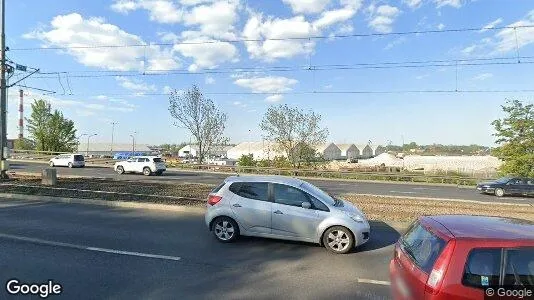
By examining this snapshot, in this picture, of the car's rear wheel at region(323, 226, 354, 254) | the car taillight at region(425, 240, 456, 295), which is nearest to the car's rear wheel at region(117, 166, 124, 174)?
the car's rear wheel at region(323, 226, 354, 254)

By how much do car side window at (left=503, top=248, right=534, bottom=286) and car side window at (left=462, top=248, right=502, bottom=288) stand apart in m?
0.08

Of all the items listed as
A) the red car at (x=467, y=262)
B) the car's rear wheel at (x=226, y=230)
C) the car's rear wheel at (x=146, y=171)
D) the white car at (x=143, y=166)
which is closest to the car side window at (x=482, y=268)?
the red car at (x=467, y=262)

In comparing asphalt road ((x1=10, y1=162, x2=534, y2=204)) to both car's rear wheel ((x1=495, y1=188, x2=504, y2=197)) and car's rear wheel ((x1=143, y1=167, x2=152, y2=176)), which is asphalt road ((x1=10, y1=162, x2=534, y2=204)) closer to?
car's rear wheel ((x1=495, y1=188, x2=504, y2=197))

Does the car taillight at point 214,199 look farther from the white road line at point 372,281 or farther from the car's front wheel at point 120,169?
the car's front wheel at point 120,169

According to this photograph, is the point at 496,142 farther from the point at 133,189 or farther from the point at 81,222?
the point at 81,222

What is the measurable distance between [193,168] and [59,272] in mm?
31033

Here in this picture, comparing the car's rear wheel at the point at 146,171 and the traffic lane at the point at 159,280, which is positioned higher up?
the car's rear wheel at the point at 146,171

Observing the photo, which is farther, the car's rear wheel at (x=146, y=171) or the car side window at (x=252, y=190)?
the car's rear wheel at (x=146, y=171)

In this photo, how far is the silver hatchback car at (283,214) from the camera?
22.3 feet

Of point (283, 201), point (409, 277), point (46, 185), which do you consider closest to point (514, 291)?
point (409, 277)

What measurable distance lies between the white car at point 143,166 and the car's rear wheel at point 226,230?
72.0ft

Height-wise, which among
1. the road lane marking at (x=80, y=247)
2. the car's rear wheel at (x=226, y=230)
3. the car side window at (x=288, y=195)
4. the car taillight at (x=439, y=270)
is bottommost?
the road lane marking at (x=80, y=247)

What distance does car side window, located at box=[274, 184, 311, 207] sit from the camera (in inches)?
277

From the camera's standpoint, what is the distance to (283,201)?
7.09 meters
